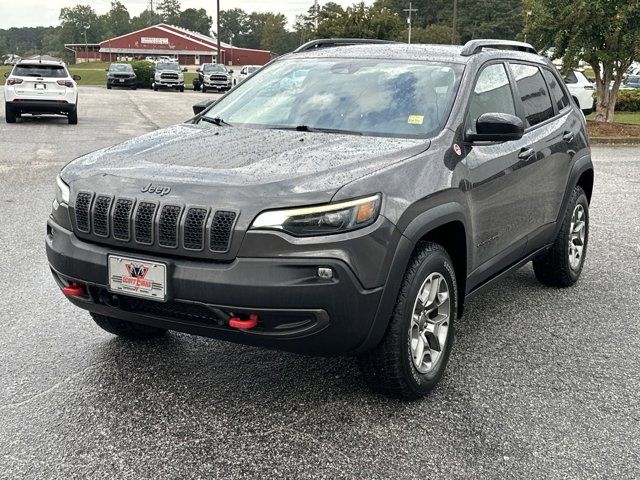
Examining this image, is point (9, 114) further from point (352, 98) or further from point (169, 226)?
point (169, 226)

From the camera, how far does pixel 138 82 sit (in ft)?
167

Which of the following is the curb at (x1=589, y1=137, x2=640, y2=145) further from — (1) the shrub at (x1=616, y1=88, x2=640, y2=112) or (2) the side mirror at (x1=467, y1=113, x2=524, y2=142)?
(2) the side mirror at (x1=467, y1=113, x2=524, y2=142)

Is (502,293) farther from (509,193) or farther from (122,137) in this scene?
(122,137)

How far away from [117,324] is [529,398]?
232cm

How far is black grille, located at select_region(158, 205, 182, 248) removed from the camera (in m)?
3.29

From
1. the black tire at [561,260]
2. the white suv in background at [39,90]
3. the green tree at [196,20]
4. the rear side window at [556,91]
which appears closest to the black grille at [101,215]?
the black tire at [561,260]

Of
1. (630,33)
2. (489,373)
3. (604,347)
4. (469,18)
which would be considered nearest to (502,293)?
(604,347)

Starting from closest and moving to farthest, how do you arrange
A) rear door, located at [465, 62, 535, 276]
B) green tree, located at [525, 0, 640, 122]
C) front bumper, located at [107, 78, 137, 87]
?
rear door, located at [465, 62, 535, 276] < green tree, located at [525, 0, 640, 122] < front bumper, located at [107, 78, 137, 87]

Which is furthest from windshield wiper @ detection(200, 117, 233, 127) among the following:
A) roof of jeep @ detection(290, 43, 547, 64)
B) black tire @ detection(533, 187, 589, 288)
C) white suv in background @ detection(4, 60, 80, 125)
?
white suv in background @ detection(4, 60, 80, 125)

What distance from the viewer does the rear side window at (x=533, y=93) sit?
5.14 m

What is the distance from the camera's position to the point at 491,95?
4.69 meters

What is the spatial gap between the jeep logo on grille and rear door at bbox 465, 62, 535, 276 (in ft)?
5.32

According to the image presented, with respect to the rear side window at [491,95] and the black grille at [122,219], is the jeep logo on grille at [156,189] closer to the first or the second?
the black grille at [122,219]

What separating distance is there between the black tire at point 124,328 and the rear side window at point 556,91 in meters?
3.38
